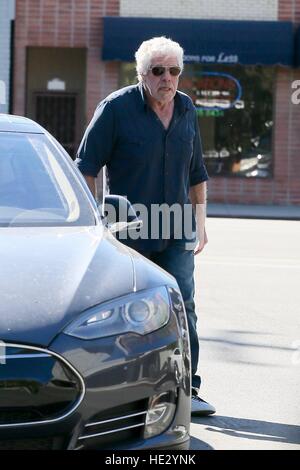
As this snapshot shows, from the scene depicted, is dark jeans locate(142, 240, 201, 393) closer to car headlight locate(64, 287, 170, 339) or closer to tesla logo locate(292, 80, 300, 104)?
car headlight locate(64, 287, 170, 339)

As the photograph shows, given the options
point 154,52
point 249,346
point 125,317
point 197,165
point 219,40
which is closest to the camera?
point 125,317

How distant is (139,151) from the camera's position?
5469 millimetres

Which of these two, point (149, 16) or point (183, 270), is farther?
point (149, 16)

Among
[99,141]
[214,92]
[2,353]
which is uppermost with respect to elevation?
[214,92]

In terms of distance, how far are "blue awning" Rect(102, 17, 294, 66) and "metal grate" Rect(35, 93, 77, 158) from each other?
1648 millimetres

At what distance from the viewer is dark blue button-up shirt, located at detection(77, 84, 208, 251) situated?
18.0ft

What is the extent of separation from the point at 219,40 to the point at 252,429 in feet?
56.9

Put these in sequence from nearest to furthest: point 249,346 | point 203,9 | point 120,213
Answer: point 120,213
point 249,346
point 203,9

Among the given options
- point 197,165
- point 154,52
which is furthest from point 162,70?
point 197,165

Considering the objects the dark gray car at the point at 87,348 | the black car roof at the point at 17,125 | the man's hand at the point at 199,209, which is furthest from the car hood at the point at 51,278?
the man's hand at the point at 199,209

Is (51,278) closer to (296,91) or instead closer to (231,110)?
(231,110)

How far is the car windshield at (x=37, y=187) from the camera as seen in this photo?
4672 mm

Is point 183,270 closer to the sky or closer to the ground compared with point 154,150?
closer to the ground
